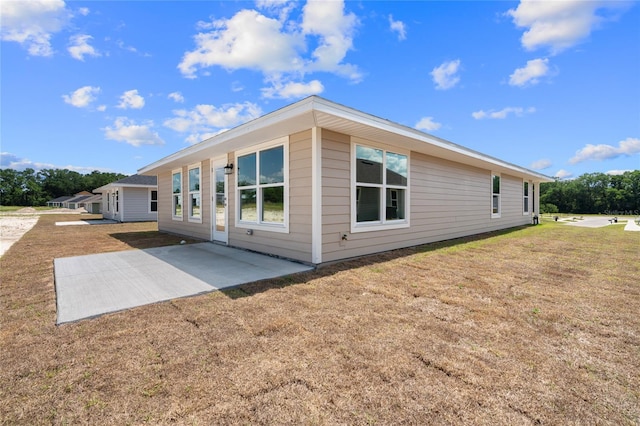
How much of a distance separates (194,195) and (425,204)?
7.02m

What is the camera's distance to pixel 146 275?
169 inches

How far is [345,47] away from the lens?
30.1ft

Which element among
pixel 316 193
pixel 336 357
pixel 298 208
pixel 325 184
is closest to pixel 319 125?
pixel 325 184

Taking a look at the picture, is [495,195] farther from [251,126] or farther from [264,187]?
[251,126]

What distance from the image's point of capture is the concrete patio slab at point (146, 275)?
3.18 meters

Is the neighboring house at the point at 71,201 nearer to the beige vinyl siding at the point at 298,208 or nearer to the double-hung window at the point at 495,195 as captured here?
the beige vinyl siding at the point at 298,208

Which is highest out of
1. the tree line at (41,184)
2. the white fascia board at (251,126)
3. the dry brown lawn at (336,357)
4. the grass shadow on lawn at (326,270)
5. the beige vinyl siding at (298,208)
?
the tree line at (41,184)

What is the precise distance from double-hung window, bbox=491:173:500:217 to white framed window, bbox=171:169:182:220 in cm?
1151

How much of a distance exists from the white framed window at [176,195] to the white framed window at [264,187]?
4.31 m

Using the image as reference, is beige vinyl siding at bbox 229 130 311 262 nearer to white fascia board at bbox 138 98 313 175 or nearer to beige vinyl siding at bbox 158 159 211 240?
white fascia board at bbox 138 98 313 175

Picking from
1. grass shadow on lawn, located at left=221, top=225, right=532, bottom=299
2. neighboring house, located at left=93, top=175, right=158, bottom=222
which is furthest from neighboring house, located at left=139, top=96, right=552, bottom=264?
neighboring house, located at left=93, top=175, right=158, bottom=222

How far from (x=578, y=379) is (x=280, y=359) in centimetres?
195

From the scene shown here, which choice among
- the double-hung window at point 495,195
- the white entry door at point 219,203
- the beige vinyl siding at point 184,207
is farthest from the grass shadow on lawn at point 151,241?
the double-hung window at point 495,195

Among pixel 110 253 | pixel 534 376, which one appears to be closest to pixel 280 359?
pixel 534 376
